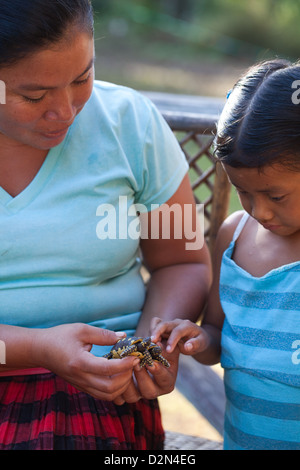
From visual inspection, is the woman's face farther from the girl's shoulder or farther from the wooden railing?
the wooden railing

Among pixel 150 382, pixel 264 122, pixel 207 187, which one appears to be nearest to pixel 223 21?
pixel 207 187

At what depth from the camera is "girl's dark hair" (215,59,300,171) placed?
1.42 m

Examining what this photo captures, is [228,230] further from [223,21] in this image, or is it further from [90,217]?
[223,21]

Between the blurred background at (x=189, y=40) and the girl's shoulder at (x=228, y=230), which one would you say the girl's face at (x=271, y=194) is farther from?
the blurred background at (x=189, y=40)

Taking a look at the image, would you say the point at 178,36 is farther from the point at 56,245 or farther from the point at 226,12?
the point at 56,245

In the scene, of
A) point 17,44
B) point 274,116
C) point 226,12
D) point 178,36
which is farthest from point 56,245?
point 178,36

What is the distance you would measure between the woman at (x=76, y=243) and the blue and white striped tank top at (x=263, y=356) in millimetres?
173

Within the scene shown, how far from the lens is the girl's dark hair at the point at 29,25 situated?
1.35 m

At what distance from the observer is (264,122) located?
1428 mm

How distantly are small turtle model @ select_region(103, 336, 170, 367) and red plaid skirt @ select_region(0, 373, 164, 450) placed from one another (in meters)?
0.18

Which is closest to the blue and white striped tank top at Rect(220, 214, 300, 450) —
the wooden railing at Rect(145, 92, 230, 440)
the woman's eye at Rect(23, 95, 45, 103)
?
the wooden railing at Rect(145, 92, 230, 440)

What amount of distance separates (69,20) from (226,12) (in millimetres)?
11888

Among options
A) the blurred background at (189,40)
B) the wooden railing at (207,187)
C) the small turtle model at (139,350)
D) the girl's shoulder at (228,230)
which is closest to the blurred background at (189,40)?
the blurred background at (189,40)

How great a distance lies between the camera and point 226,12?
1251cm
